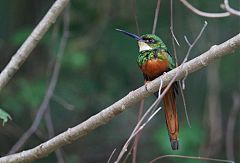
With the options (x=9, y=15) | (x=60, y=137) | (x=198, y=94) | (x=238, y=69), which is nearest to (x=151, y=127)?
(x=198, y=94)

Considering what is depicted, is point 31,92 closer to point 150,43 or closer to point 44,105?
point 44,105

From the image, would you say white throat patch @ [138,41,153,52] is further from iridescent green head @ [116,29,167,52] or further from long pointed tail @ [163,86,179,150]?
long pointed tail @ [163,86,179,150]

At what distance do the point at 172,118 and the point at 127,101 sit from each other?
1.51 ft

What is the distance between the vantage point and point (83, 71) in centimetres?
475

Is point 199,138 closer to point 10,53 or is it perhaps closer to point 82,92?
point 82,92

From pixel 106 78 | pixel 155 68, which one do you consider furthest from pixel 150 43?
pixel 106 78

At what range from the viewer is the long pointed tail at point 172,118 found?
8.53 feet

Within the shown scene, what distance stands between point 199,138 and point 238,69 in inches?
30.5

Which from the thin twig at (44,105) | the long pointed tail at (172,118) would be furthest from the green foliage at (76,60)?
the long pointed tail at (172,118)

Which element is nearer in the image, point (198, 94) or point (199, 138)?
point (199, 138)

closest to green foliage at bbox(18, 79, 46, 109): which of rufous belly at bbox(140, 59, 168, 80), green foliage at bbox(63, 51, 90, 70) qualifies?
green foliage at bbox(63, 51, 90, 70)

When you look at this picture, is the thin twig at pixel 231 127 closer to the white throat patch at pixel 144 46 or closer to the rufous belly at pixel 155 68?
the white throat patch at pixel 144 46

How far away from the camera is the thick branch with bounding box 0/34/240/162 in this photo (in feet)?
6.66

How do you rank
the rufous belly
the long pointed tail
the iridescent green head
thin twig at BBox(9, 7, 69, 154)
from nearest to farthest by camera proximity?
the long pointed tail, the rufous belly, the iridescent green head, thin twig at BBox(9, 7, 69, 154)
